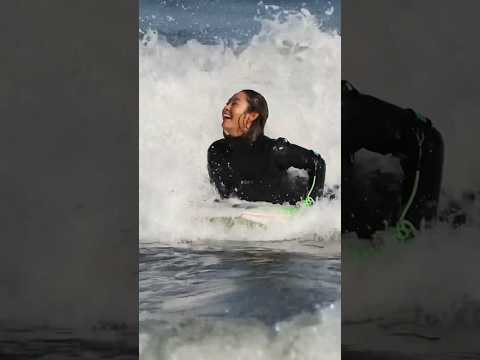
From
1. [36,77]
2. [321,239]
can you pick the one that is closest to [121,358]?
[321,239]

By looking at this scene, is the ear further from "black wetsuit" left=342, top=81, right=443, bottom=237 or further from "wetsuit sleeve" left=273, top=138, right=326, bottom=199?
"black wetsuit" left=342, top=81, right=443, bottom=237

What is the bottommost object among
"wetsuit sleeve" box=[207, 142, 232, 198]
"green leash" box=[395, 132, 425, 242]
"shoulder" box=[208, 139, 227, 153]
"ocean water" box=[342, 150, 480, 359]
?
"ocean water" box=[342, 150, 480, 359]

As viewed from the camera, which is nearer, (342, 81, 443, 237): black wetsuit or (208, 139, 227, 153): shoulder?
(342, 81, 443, 237): black wetsuit

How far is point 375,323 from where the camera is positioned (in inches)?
103

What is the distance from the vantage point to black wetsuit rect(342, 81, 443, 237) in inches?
104

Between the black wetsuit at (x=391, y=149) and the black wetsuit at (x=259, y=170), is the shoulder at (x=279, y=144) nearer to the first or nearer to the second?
the black wetsuit at (x=259, y=170)

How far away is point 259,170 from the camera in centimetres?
280

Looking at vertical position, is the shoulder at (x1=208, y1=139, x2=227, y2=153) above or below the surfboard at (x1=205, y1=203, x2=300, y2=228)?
above

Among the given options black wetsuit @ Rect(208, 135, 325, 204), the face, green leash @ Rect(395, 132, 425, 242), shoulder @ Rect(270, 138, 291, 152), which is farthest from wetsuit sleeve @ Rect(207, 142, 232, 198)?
green leash @ Rect(395, 132, 425, 242)

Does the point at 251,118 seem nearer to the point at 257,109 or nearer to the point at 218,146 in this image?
the point at 257,109

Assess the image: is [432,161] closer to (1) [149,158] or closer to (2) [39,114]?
(1) [149,158]

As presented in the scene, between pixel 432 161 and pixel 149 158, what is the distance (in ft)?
4.30

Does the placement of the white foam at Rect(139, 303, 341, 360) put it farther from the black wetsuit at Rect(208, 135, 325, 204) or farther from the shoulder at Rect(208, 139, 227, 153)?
the shoulder at Rect(208, 139, 227, 153)

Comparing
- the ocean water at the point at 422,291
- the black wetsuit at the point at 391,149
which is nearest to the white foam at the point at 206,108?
the black wetsuit at the point at 391,149
